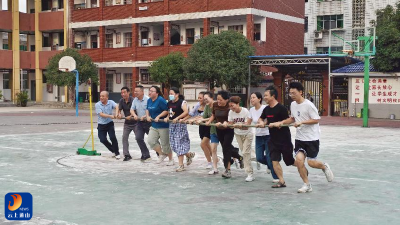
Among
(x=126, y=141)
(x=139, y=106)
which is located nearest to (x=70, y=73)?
(x=126, y=141)

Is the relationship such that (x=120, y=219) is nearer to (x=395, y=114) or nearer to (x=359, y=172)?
(x=359, y=172)

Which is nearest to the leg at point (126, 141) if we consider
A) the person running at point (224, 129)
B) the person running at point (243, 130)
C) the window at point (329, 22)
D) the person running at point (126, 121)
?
the person running at point (126, 121)

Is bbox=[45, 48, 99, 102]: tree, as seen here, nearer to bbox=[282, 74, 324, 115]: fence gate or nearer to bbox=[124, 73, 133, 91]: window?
bbox=[124, 73, 133, 91]: window

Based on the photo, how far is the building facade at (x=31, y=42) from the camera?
48875 mm

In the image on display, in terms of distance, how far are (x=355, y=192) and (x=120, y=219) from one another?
4.03m

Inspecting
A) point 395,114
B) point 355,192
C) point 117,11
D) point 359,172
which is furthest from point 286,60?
point 355,192

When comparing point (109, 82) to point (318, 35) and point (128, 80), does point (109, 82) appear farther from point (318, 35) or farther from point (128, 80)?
point (318, 35)

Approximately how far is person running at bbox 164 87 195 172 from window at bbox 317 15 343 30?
36.4 m

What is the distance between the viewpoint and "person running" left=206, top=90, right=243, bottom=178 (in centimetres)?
1013

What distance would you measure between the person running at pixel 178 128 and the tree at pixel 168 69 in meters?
26.7

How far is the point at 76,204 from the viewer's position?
25.5 feet

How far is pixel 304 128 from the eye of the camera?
8.66 meters

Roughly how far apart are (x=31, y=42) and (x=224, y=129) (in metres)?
45.4

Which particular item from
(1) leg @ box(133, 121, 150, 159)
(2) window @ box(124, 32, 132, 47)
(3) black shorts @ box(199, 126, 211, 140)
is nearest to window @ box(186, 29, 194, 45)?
(2) window @ box(124, 32, 132, 47)
